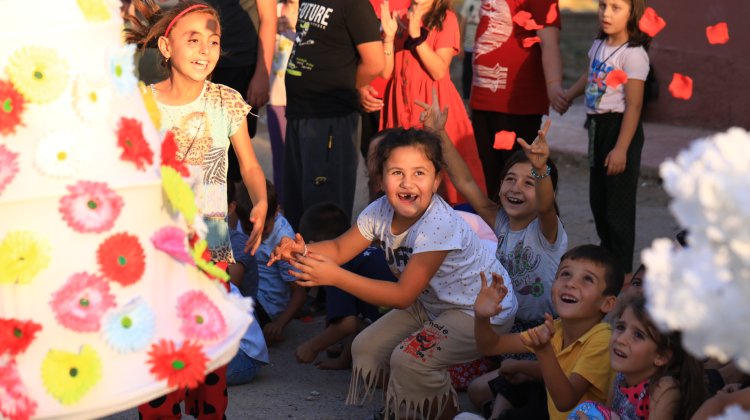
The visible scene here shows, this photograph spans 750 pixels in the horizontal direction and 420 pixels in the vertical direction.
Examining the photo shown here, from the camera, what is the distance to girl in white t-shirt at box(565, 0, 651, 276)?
4.77 m

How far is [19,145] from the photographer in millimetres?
2223

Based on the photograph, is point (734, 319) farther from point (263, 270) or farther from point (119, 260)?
point (263, 270)

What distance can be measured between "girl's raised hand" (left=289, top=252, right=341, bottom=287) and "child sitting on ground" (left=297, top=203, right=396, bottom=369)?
1.05 meters

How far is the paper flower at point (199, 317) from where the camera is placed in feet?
7.61

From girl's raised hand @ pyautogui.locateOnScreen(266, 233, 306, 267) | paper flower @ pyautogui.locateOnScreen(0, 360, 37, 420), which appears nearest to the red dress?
girl's raised hand @ pyautogui.locateOnScreen(266, 233, 306, 267)

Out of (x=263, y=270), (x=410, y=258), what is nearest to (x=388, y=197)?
(x=410, y=258)

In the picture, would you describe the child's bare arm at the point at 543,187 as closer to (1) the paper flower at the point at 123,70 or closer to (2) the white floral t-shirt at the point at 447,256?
(2) the white floral t-shirt at the point at 447,256

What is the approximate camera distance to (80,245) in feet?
7.35

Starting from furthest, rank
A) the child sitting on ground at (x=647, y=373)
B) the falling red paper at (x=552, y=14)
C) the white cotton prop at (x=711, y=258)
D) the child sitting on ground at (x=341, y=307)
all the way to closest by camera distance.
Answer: the falling red paper at (x=552, y=14), the child sitting on ground at (x=341, y=307), the child sitting on ground at (x=647, y=373), the white cotton prop at (x=711, y=258)

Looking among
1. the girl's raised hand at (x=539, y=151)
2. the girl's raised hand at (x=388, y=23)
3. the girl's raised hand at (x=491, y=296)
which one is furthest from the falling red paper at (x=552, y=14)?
the girl's raised hand at (x=491, y=296)

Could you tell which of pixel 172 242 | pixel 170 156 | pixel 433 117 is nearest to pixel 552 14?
pixel 433 117

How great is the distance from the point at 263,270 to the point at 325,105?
807 mm

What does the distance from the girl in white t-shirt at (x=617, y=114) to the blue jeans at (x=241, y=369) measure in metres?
1.59

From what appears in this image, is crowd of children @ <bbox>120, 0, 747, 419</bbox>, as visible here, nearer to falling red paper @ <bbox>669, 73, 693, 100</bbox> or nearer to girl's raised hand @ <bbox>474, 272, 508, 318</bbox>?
girl's raised hand @ <bbox>474, 272, 508, 318</bbox>
